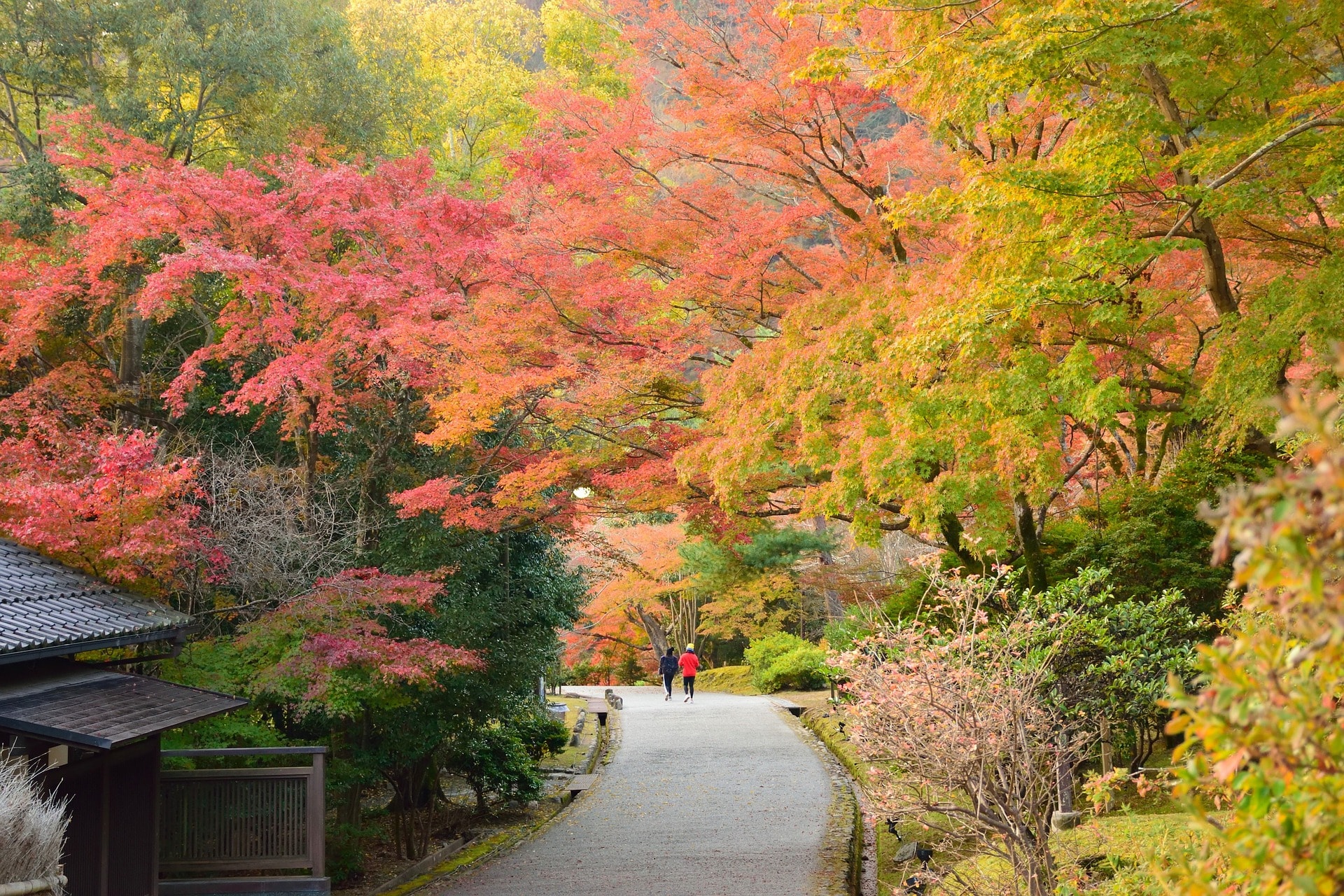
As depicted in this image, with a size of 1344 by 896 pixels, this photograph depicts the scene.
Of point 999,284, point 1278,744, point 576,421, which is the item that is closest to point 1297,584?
point 1278,744

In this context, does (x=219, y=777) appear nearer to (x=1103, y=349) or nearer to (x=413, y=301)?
(x=413, y=301)

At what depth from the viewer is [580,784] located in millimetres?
15836

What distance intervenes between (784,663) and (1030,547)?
17.1 m

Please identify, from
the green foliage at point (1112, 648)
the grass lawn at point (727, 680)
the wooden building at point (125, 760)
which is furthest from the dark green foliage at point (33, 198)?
the grass lawn at point (727, 680)

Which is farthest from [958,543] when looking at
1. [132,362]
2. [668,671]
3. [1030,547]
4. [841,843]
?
[668,671]

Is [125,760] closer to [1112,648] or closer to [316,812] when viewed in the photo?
[316,812]

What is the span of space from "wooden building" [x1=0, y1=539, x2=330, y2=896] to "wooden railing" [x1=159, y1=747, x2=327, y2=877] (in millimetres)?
12

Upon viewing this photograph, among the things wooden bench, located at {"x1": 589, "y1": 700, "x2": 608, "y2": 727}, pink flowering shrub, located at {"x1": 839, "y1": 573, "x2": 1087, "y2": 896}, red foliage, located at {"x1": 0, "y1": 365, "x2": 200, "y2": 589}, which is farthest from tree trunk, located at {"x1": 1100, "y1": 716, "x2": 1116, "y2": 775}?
wooden bench, located at {"x1": 589, "y1": 700, "x2": 608, "y2": 727}

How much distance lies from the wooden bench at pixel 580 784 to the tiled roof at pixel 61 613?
7830 mm

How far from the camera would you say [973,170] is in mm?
8531

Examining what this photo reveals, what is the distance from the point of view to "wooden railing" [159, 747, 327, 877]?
9.26m

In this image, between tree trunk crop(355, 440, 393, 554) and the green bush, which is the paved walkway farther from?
the green bush

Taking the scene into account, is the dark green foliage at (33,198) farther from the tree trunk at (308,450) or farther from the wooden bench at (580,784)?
the wooden bench at (580,784)

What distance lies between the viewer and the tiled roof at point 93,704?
6445 millimetres
